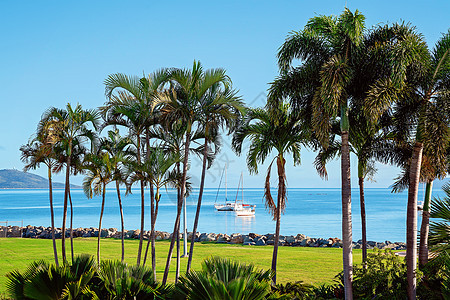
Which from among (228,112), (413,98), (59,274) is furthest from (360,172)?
(59,274)

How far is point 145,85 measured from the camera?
48.2ft

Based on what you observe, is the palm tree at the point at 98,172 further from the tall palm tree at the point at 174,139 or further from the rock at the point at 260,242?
the rock at the point at 260,242

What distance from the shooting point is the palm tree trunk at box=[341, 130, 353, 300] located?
1133cm

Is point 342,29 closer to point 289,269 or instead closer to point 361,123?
point 361,123

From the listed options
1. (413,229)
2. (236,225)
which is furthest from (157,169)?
(236,225)

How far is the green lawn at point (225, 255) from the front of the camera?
1914 cm

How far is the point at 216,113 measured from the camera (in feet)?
46.5

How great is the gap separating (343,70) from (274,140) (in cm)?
454

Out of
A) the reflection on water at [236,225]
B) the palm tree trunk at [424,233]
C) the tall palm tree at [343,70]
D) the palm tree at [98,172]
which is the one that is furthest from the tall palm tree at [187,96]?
the reflection on water at [236,225]

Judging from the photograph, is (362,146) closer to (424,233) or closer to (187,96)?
(424,233)

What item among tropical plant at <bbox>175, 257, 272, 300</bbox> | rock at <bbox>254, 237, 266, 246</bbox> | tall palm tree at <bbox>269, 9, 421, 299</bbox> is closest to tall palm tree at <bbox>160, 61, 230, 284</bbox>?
tall palm tree at <bbox>269, 9, 421, 299</bbox>

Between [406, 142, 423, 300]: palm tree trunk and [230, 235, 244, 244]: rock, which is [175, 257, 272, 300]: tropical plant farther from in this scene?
[230, 235, 244, 244]: rock

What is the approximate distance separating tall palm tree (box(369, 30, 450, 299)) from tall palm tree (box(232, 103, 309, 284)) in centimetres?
362

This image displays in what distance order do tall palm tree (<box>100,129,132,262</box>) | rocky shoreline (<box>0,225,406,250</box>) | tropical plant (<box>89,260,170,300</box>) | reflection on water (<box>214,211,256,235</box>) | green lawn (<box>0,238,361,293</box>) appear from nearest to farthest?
tropical plant (<box>89,260,170,300</box>), tall palm tree (<box>100,129,132,262</box>), green lawn (<box>0,238,361,293</box>), rocky shoreline (<box>0,225,406,250</box>), reflection on water (<box>214,211,256,235</box>)
